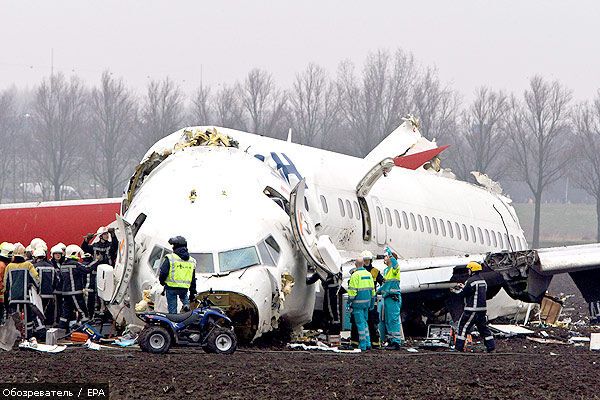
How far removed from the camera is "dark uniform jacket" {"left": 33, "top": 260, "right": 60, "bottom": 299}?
26125mm

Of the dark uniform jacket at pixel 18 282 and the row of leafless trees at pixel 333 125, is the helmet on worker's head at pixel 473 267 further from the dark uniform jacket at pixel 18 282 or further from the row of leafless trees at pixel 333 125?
the row of leafless trees at pixel 333 125

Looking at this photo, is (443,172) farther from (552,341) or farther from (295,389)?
(295,389)

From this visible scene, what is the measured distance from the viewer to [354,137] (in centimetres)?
8094

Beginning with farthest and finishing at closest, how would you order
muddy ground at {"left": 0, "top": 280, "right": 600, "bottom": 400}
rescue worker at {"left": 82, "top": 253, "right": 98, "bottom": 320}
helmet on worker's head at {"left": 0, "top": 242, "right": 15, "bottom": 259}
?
rescue worker at {"left": 82, "top": 253, "right": 98, "bottom": 320} < helmet on worker's head at {"left": 0, "top": 242, "right": 15, "bottom": 259} < muddy ground at {"left": 0, "top": 280, "right": 600, "bottom": 400}

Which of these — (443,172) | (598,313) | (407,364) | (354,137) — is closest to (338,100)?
(354,137)

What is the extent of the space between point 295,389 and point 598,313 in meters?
13.4

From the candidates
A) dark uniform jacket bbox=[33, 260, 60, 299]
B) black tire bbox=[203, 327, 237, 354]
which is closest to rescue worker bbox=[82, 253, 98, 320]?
dark uniform jacket bbox=[33, 260, 60, 299]

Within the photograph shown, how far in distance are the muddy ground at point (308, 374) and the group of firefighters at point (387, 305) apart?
6.13 feet

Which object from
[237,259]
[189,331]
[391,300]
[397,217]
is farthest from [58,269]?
[397,217]

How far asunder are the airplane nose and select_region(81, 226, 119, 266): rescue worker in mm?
6466

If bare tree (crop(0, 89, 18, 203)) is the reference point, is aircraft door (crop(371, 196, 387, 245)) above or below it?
below

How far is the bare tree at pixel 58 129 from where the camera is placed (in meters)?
83.9

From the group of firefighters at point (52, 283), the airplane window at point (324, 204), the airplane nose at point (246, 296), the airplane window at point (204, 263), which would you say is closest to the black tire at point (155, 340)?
the airplane nose at point (246, 296)

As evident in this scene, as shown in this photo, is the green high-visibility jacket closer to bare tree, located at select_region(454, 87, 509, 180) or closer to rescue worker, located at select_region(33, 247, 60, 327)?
rescue worker, located at select_region(33, 247, 60, 327)
